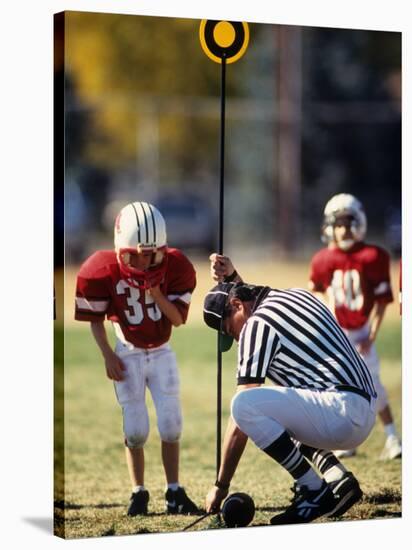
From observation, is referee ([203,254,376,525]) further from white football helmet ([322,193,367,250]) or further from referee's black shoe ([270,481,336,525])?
white football helmet ([322,193,367,250])

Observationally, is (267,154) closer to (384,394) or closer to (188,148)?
(188,148)

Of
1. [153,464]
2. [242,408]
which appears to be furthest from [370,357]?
[242,408]

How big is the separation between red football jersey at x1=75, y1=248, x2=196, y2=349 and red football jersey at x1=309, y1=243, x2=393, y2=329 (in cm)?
208

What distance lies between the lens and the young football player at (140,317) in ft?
21.3

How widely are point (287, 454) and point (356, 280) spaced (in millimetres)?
2425

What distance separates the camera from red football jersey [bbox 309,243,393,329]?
27.9 ft

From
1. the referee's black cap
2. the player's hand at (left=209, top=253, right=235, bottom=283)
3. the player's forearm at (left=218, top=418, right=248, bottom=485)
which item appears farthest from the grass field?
the player's hand at (left=209, top=253, right=235, bottom=283)

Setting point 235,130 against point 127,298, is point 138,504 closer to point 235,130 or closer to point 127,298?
point 127,298

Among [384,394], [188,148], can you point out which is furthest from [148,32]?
[384,394]

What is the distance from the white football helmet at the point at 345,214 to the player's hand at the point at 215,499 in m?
2.19

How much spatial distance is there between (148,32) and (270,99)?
15.0 ft

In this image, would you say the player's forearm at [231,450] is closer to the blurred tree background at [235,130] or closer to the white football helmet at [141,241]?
the white football helmet at [141,241]

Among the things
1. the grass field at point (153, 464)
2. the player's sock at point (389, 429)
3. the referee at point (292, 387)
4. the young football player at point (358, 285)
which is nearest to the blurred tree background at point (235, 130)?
the grass field at point (153, 464)

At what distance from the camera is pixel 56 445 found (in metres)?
6.29
